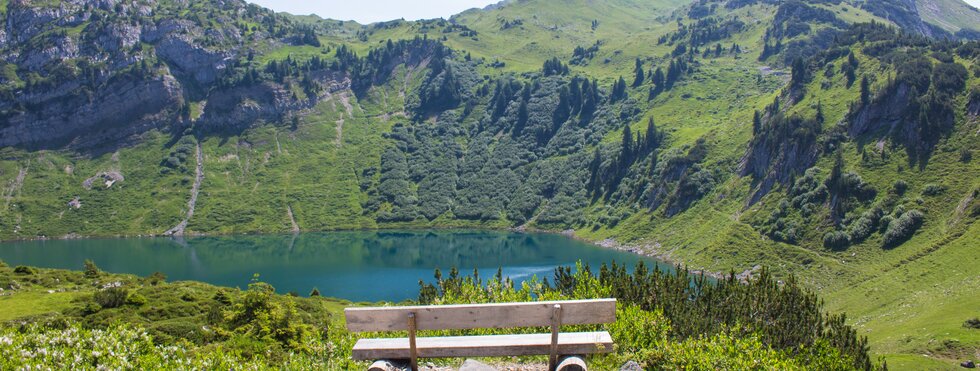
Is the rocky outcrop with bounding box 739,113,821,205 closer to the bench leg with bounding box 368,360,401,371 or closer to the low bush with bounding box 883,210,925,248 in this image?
the low bush with bounding box 883,210,925,248

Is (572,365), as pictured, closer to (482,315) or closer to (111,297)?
(482,315)

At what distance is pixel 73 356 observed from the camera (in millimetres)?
13352

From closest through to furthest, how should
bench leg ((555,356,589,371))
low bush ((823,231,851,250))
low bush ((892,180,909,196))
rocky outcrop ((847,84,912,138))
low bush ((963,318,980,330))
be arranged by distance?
bench leg ((555,356,589,371)) < low bush ((963,318,980,330)) < low bush ((823,231,851,250)) < low bush ((892,180,909,196)) < rocky outcrop ((847,84,912,138))

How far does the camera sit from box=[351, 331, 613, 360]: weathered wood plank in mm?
15648

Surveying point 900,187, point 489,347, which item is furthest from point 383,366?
point 900,187

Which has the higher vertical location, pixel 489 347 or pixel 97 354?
pixel 97 354

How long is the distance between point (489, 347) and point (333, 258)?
15145 centimetres

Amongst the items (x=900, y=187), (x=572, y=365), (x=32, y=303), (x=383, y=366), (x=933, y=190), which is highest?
(x=572, y=365)

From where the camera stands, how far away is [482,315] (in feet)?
49.0

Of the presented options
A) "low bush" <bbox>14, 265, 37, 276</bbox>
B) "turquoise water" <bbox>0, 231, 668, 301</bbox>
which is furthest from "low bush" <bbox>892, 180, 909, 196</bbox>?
"low bush" <bbox>14, 265, 37, 276</bbox>

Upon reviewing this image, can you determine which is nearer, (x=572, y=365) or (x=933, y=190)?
(x=572, y=365)

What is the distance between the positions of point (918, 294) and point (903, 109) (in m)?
63.5

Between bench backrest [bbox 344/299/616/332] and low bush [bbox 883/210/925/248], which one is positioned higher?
bench backrest [bbox 344/299/616/332]

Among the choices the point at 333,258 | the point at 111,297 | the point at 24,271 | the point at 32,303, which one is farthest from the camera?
the point at 333,258
